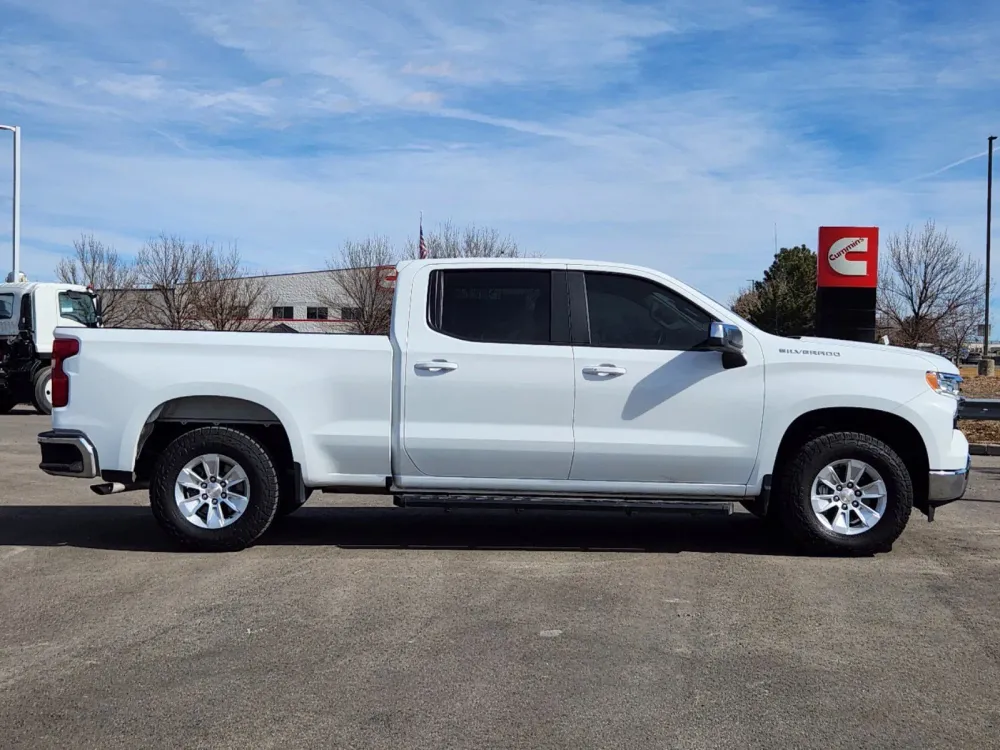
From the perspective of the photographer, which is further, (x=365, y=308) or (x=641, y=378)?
(x=365, y=308)

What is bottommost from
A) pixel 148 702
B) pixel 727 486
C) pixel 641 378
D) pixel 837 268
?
pixel 148 702

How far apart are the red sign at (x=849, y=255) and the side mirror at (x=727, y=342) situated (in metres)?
9.43

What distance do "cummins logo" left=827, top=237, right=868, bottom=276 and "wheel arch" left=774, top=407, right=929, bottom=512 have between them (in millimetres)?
9066

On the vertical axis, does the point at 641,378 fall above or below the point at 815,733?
above

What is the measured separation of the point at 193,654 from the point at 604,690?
194 cm

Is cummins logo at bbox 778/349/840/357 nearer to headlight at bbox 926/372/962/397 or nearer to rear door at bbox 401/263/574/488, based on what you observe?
headlight at bbox 926/372/962/397

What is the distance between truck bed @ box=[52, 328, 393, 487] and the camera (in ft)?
22.3

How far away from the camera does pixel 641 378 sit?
266 inches

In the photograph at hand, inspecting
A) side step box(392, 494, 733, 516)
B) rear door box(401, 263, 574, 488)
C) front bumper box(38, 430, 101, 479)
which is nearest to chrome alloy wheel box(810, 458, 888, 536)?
side step box(392, 494, 733, 516)

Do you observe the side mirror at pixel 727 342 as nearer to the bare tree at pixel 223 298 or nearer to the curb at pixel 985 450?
the curb at pixel 985 450

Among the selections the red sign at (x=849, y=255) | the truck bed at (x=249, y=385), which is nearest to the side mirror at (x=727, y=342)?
the truck bed at (x=249, y=385)

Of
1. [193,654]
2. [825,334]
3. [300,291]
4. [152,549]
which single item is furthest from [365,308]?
[193,654]

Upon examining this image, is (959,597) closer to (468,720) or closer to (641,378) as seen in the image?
(641,378)

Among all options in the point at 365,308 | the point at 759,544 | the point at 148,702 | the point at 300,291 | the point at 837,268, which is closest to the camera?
the point at 148,702
